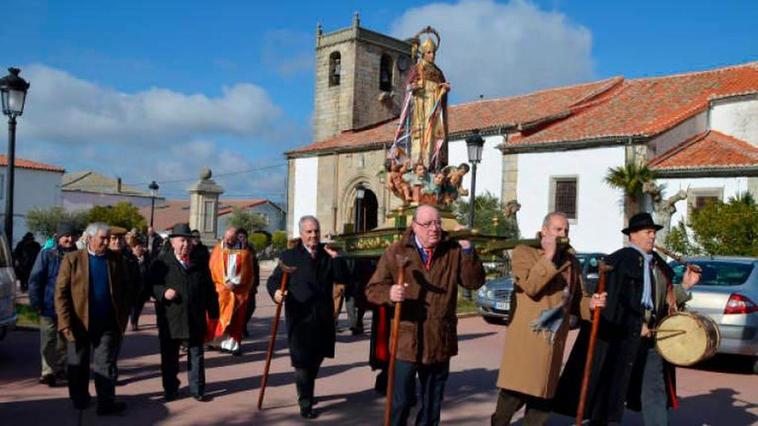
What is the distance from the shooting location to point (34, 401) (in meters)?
6.64

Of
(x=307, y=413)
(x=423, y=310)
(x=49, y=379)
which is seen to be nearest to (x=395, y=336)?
(x=423, y=310)

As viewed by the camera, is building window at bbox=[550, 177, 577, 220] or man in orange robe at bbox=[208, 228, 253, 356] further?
building window at bbox=[550, 177, 577, 220]

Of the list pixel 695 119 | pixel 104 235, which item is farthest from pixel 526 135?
pixel 104 235

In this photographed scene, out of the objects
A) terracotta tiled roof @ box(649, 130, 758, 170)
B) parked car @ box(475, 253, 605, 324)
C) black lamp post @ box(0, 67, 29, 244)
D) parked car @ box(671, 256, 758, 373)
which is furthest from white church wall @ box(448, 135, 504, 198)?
parked car @ box(671, 256, 758, 373)

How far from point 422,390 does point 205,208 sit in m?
20.1

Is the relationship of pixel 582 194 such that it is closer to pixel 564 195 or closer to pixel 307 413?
pixel 564 195

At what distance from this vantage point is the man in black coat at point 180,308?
6.80 m

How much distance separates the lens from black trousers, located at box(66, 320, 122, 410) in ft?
20.1

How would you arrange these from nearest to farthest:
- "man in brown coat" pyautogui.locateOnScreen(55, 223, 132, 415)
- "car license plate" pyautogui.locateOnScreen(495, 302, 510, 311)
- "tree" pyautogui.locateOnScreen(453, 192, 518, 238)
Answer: "man in brown coat" pyautogui.locateOnScreen(55, 223, 132, 415)
"car license plate" pyautogui.locateOnScreen(495, 302, 510, 311)
"tree" pyautogui.locateOnScreen(453, 192, 518, 238)

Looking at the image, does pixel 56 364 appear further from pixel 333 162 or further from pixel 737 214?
pixel 333 162

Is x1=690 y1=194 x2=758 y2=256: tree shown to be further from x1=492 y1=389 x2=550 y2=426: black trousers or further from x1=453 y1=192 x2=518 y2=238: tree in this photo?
x1=492 y1=389 x2=550 y2=426: black trousers

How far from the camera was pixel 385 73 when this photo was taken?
41.5 metres

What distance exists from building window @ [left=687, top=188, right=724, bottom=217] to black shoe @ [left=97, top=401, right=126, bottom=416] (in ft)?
63.9

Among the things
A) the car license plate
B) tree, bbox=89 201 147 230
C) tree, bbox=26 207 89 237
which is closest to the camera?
the car license plate
